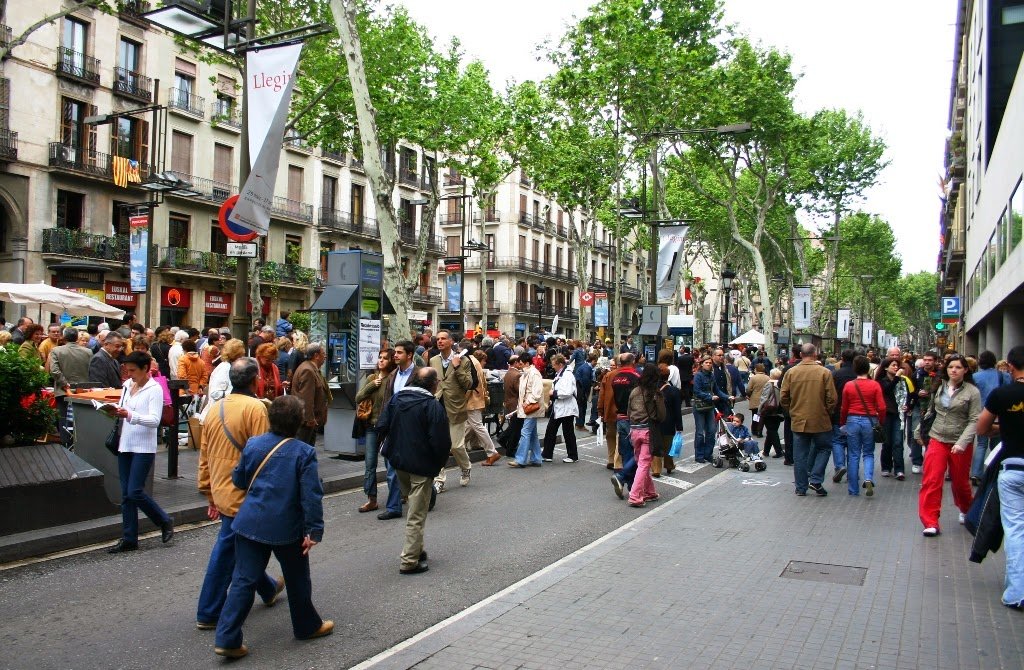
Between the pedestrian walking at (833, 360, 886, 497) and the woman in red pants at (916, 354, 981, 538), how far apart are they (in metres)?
1.66

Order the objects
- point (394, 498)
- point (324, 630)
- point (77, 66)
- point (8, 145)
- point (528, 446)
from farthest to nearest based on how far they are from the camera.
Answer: point (77, 66) → point (8, 145) → point (528, 446) → point (394, 498) → point (324, 630)

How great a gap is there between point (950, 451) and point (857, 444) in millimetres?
2404

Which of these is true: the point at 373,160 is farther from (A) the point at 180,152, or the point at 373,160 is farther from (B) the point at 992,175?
(A) the point at 180,152

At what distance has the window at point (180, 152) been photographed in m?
35.8

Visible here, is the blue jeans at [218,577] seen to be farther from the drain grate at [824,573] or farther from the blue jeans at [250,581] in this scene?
the drain grate at [824,573]

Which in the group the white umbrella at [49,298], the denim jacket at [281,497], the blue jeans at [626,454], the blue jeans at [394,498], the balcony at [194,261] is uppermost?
the balcony at [194,261]

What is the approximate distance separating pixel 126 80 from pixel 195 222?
6.53 metres

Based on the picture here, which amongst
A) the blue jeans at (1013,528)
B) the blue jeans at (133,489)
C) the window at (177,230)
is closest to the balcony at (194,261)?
the window at (177,230)

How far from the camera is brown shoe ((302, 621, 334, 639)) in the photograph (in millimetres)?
5121

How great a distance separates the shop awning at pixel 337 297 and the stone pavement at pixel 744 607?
5.89m

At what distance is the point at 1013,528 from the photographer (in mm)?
5891

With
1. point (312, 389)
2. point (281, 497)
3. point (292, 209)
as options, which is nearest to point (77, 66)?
point (292, 209)

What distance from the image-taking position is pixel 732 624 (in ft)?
17.8

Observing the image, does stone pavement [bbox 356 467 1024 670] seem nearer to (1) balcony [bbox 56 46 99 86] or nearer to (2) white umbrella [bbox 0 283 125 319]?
(2) white umbrella [bbox 0 283 125 319]
